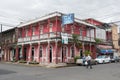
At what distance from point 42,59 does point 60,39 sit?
6205mm

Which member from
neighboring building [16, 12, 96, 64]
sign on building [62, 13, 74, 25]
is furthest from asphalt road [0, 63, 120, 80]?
neighboring building [16, 12, 96, 64]

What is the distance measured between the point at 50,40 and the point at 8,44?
52.8 ft

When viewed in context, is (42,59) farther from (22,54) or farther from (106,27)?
(106,27)

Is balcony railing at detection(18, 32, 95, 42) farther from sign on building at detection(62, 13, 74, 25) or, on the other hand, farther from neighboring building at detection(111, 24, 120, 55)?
neighboring building at detection(111, 24, 120, 55)

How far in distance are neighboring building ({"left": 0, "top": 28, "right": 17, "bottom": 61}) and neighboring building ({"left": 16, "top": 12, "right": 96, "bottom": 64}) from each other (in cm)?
196

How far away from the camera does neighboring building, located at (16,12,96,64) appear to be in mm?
32250

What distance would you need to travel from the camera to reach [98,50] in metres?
42.2

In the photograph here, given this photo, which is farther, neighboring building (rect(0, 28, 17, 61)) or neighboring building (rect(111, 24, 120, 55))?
neighboring building (rect(111, 24, 120, 55))

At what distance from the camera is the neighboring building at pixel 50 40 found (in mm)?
32250


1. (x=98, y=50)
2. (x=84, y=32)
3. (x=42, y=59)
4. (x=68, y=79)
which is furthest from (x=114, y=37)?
(x=68, y=79)

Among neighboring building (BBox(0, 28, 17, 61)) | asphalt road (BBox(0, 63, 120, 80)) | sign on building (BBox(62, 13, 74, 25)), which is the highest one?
sign on building (BBox(62, 13, 74, 25))

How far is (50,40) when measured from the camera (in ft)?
104

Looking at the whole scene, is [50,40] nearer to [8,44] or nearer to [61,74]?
[61,74]

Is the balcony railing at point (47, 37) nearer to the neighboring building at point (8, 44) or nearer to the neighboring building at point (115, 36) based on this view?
the neighboring building at point (8, 44)
